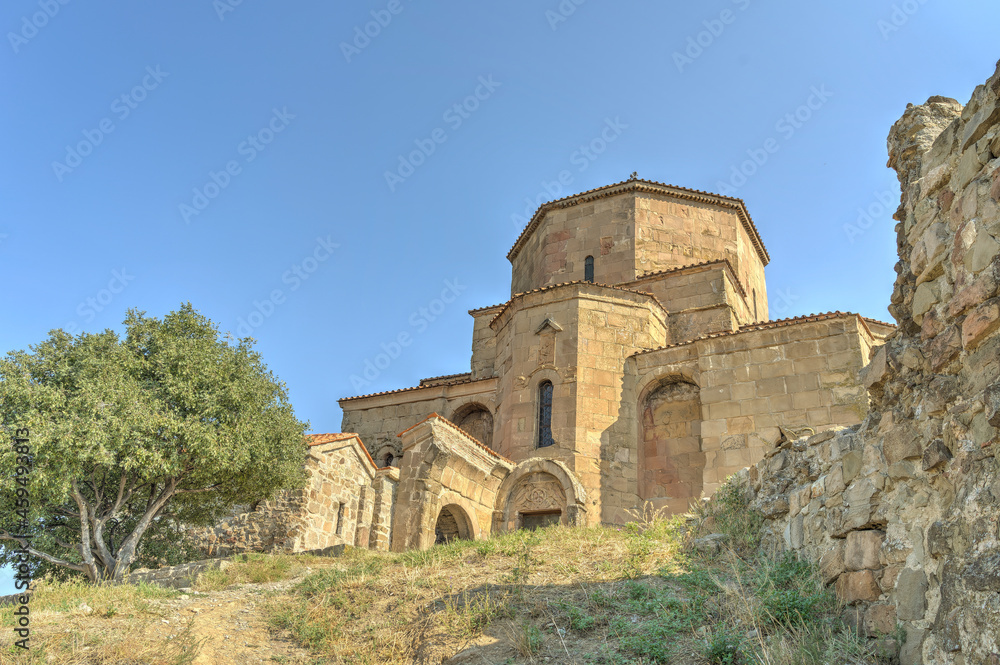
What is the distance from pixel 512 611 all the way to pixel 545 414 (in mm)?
9863

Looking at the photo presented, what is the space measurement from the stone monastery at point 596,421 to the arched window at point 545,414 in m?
0.04

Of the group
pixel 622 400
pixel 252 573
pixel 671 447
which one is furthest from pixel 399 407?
pixel 252 573

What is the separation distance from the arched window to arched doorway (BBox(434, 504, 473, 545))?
246 cm

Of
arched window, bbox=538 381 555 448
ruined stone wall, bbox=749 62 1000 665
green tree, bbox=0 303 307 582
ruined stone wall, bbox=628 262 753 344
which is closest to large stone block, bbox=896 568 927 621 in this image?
ruined stone wall, bbox=749 62 1000 665

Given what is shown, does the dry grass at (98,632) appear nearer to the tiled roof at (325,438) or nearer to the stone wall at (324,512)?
the stone wall at (324,512)

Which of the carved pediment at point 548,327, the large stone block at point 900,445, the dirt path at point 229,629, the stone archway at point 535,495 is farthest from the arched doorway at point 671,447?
the large stone block at point 900,445

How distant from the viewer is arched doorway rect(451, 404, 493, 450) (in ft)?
65.2

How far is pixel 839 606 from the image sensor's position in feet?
17.1

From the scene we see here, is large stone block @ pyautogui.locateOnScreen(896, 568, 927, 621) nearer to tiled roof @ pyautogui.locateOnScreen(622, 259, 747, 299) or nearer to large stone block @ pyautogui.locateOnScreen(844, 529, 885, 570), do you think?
large stone block @ pyautogui.locateOnScreen(844, 529, 885, 570)

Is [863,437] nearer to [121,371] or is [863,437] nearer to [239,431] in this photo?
[239,431]

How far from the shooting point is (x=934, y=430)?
4.36 m

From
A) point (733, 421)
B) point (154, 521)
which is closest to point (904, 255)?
point (733, 421)

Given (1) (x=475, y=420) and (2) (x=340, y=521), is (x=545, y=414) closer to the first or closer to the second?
(1) (x=475, y=420)

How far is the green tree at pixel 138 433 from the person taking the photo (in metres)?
12.2
